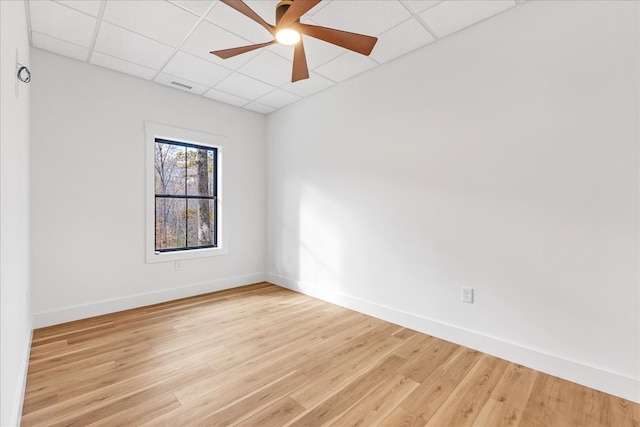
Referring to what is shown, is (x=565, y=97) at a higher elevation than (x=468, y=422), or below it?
higher

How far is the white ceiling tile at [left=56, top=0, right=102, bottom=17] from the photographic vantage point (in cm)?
223

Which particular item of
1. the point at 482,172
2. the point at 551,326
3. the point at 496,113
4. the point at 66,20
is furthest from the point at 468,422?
the point at 66,20

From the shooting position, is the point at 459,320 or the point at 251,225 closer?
the point at 459,320

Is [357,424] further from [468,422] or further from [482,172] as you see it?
[482,172]

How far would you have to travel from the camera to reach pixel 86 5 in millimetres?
2275

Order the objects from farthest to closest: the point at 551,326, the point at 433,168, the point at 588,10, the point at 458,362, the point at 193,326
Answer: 1. the point at 193,326
2. the point at 433,168
3. the point at 458,362
4. the point at 551,326
5. the point at 588,10

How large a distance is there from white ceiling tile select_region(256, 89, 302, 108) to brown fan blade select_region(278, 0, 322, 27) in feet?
6.36

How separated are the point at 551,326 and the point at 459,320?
649 mm

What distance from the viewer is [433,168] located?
2.73 meters

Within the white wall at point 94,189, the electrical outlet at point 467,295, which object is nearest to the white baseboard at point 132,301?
the white wall at point 94,189

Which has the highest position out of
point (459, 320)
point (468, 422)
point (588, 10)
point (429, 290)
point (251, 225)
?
point (588, 10)

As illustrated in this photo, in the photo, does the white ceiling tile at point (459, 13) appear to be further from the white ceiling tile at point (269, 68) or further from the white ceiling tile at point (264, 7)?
the white ceiling tile at point (269, 68)

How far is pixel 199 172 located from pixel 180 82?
1.17 m

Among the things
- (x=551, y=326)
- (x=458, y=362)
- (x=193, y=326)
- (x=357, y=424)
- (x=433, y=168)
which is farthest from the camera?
(x=193, y=326)
